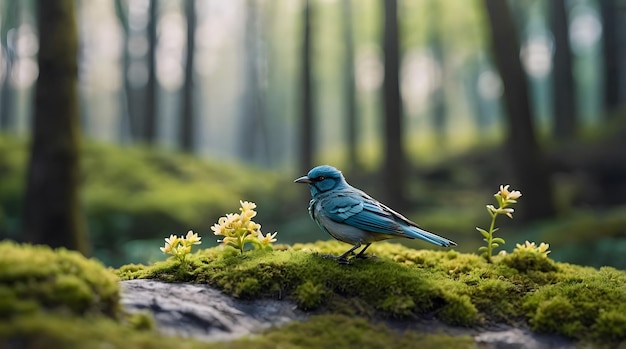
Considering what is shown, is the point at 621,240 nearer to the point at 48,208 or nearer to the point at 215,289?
the point at 215,289

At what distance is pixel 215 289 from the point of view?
3.39 metres

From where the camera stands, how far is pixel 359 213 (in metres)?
3.77

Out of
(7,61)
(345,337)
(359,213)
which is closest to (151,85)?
(7,61)

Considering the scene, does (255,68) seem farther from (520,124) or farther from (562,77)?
(520,124)

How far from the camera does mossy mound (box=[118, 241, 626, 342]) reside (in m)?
3.17

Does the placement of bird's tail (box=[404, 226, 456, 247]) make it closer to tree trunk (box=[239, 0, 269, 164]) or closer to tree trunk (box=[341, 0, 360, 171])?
tree trunk (box=[341, 0, 360, 171])

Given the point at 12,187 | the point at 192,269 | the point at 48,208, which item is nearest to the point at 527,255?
the point at 192,269

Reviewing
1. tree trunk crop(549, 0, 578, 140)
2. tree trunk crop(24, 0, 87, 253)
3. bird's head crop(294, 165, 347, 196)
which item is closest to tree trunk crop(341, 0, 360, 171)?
tree trunk crop(549, 0, 578, 140)

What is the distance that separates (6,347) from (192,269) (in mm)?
1638

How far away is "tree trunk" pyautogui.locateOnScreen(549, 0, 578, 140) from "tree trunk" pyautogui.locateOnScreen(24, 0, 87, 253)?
16.1 m

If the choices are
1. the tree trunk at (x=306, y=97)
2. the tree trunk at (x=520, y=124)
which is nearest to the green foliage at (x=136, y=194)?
the tree trunk at (x=306, y=97)

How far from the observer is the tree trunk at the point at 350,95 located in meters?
25.8

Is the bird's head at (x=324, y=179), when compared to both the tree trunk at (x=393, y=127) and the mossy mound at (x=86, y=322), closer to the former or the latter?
the mossy mound at (x=86, y=322)

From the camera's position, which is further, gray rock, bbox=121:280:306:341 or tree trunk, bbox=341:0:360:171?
tree trunk, bbox=341:0:360:171
